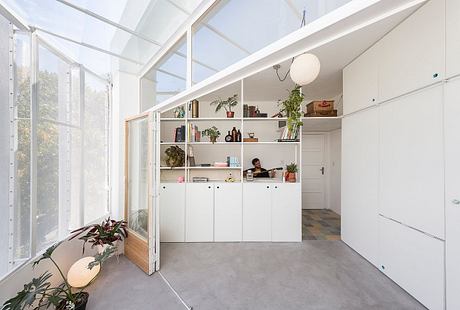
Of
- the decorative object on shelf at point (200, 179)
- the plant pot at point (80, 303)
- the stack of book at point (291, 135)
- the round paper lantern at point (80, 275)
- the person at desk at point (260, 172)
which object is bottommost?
the plant pot at point (80, 303)

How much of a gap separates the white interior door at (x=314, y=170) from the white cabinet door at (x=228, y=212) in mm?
2485

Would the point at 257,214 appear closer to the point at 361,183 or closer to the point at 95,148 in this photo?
the point at 361,183

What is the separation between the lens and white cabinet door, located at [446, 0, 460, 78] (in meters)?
1.48

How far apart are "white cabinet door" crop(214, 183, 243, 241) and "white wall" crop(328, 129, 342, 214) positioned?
2756 millimetres

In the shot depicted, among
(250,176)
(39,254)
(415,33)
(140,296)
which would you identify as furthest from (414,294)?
(39,254)

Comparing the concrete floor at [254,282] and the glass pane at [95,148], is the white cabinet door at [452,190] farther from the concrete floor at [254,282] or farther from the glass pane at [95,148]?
the glass pane at [95,148]

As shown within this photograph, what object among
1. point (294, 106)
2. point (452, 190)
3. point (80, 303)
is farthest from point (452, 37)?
point (80, 303)

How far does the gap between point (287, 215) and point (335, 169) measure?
2276mm

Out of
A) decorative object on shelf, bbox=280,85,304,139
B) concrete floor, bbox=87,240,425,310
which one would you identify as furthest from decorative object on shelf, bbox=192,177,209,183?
decorative object on shelf, bbox=280,85,304,139

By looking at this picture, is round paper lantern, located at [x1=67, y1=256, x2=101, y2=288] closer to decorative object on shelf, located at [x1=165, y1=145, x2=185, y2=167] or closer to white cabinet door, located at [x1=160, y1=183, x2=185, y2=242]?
white cabinet door, located at [x1=160, y1=183, x2=185, y2=242]

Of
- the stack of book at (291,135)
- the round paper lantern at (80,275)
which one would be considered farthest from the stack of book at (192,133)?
the round paper lantern at (80,275)

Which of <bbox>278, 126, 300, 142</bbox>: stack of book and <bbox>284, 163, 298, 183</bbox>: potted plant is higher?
<bbox>278, 126, 300, 142</bbox>: stack of book

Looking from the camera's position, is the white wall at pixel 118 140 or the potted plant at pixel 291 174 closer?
the white wall at pixel 118 140

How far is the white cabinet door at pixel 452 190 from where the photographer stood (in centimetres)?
149
